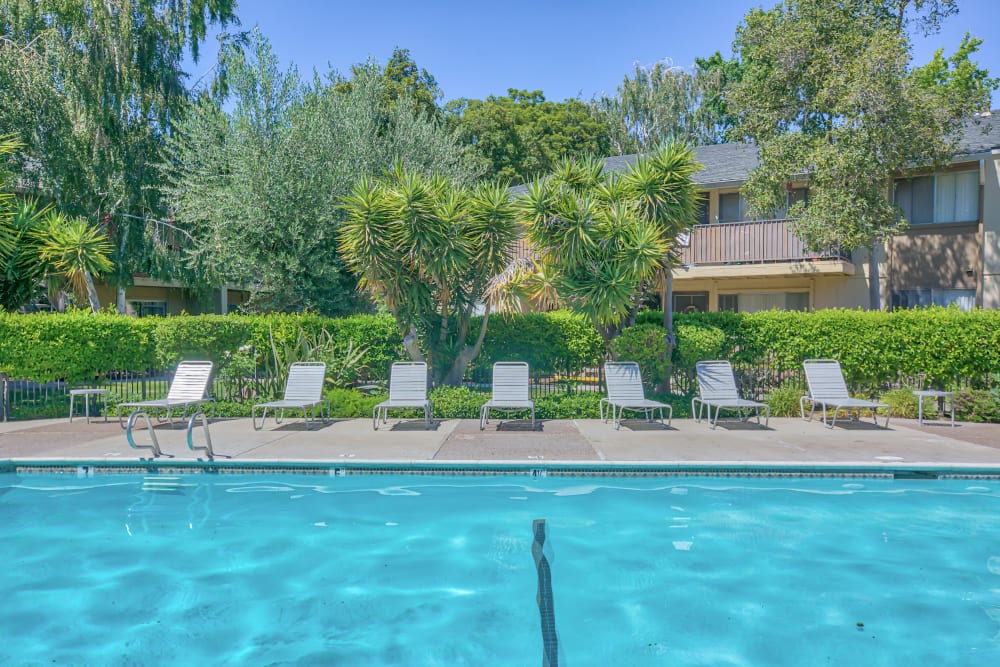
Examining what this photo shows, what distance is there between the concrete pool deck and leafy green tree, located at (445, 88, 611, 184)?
947 inches

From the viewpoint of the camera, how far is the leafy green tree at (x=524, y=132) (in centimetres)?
3581

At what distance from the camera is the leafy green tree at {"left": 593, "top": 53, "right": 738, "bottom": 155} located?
39.8 meters

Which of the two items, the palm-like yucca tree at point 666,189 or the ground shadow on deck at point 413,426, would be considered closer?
the ground shadow on deck at point 413,426

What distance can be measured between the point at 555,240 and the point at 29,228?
467 inches

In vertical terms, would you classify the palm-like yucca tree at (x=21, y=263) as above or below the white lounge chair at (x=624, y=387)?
above

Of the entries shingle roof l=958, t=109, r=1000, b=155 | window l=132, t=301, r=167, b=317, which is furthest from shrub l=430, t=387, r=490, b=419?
window l=132, t=301, r=167, b=317

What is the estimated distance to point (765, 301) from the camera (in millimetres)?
21906

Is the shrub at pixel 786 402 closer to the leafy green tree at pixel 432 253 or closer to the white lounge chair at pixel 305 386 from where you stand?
the leafy green tree at pixel 432 253

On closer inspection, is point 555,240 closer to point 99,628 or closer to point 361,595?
point 361,595

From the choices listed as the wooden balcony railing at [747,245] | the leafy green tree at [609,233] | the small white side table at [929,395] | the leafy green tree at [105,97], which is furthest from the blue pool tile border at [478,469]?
the leafy green tree at [105,97]

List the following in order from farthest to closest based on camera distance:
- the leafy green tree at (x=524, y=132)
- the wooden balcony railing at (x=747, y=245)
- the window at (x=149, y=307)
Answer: the leafy green tree at (x=524, y=132) < the window at (x=149, y=307) < the wooden balcony railing at (x=747, y=245)

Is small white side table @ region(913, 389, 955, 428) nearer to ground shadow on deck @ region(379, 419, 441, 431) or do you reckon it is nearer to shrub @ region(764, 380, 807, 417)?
shrub @ region(764, 380, 807, 417)

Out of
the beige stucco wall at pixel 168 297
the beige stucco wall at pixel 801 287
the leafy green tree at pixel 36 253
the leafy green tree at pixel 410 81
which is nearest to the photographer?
the leafy green tree at pixel 36 253

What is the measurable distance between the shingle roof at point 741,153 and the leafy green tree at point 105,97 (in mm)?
12181
